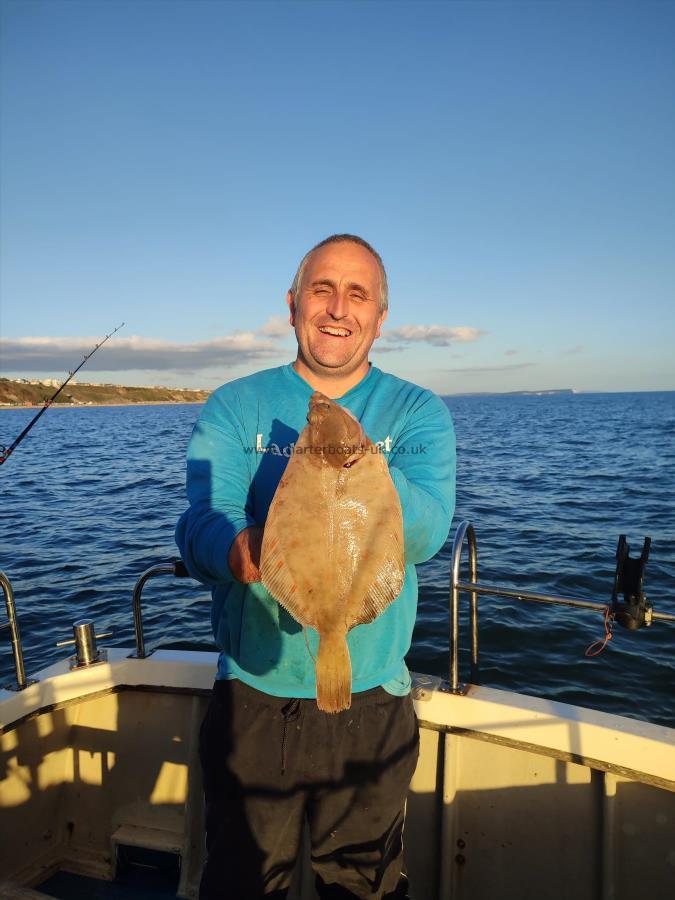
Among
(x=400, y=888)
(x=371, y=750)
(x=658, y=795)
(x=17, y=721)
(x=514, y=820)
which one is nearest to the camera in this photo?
(x=371, y=750)

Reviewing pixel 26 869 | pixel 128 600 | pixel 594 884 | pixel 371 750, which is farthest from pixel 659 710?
pixel 128 600

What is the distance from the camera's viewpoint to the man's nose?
274 cm

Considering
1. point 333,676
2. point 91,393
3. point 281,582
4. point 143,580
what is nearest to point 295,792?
Result: point 333,676

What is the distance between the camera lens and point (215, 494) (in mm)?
2521

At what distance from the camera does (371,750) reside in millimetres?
2576

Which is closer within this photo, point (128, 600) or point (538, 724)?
point (538, 724)

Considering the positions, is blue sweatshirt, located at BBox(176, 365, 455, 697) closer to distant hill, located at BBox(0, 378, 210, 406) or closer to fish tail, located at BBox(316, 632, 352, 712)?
fish tail, located at BBox(316, 632, 352, 712)

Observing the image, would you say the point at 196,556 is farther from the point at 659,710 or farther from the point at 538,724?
the point at 659,710

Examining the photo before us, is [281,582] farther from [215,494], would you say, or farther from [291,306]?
[291,306]

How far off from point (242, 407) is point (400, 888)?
254 centimetres

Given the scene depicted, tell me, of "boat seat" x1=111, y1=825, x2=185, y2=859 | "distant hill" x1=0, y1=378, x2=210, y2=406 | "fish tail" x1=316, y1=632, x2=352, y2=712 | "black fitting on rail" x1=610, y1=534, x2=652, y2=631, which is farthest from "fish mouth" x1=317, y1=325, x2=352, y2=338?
"distant hill" x1=0, y1=378, x2=210, y2=406

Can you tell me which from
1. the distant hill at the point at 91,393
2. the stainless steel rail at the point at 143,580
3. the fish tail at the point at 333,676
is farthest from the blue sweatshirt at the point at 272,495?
the distant hill at the point at 91,393

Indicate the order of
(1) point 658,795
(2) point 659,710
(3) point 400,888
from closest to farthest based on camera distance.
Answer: (3) point 400,888 → (1) point 658,795 → (2) point 659,710

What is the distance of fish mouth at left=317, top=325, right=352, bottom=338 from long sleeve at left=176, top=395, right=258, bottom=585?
63 centimetres
